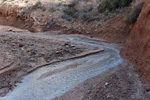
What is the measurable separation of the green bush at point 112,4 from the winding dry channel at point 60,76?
6362 mm

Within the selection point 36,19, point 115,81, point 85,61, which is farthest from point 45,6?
point 115,81

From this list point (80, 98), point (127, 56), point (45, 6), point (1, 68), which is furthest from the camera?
point (45, 6)

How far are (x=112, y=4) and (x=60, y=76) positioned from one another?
394 inches

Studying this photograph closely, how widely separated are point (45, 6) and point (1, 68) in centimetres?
1137

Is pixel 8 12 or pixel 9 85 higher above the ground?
pixel 8 12

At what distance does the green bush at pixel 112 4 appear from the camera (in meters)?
15.0

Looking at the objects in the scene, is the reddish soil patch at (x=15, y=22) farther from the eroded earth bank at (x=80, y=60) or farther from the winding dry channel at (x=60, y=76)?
the winding dry channel at (x=60, y=76)

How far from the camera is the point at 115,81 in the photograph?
5.91 m

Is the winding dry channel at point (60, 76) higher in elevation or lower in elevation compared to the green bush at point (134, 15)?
lower

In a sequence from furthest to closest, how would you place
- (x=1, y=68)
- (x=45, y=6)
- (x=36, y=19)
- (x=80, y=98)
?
(x=45, y=6), (x=36, y=19), (x=1, y=68), (x=80, y=98)

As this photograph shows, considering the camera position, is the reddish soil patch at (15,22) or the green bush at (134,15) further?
the reddish soil patch at (15,22)

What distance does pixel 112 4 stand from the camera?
1555 centimetres

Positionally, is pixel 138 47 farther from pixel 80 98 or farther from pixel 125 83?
pixel 80 98

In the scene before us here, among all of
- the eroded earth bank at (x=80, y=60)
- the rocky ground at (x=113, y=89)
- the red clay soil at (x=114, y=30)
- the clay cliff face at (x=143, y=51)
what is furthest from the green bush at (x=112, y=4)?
the rocky ground at (x=113, y=89)
